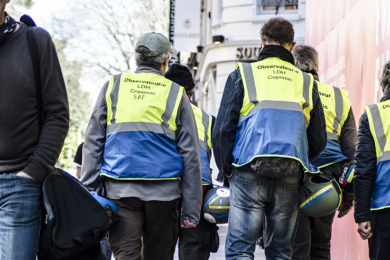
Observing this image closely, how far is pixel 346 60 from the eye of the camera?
232 inches

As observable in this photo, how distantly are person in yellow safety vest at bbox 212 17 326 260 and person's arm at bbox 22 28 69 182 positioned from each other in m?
1.27

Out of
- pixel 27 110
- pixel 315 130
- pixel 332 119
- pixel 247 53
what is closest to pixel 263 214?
pixel 315 130

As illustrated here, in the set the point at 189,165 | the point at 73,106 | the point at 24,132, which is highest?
the point at 24,132

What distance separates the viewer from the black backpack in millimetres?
2713

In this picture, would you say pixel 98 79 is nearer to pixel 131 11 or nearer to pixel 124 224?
pixel 131 11

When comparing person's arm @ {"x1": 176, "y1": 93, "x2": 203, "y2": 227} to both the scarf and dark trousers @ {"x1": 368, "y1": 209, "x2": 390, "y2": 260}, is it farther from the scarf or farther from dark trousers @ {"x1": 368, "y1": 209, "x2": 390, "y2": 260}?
the scarf

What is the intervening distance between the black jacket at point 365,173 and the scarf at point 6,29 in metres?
2.39

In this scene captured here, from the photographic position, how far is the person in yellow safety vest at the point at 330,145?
14.7 feet

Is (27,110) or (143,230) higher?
(27,110)

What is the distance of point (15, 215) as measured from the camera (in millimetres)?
2646

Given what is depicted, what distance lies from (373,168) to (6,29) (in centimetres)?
254

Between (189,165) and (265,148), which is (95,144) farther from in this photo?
(265,148)

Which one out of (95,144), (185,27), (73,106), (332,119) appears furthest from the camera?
(73,106)

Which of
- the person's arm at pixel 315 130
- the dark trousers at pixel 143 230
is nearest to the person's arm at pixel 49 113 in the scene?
the dark trousers at pixel 143 230
